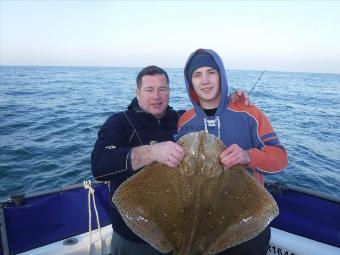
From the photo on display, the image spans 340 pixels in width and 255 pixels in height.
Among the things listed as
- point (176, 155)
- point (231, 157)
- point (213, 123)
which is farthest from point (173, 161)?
point (213, 123)

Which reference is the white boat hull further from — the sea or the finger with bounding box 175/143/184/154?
the finger with bounding box 175/143/184/154

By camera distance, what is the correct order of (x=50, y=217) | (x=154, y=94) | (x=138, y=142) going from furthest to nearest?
(x=50, y=217), (x=154, y=94), (x=138, y=142)

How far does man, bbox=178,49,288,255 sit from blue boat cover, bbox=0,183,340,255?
1.84m

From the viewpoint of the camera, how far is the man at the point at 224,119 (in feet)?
12.0

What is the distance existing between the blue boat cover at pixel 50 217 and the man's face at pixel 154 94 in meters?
1.91

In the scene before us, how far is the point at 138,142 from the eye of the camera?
4109mm

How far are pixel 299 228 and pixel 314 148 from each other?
11.2 m

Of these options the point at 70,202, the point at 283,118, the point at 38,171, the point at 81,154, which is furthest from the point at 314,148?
the point at 70,202

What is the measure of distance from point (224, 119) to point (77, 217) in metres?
3.02

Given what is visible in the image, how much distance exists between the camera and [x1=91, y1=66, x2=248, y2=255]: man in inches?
132

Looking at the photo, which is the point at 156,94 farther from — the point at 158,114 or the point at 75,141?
the point at 75,141

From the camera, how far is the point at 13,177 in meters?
11.4

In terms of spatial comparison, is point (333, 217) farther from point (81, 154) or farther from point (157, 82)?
point (81, 154)

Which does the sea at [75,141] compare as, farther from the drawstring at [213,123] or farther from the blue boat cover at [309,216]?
the drawstring at [213,123]
